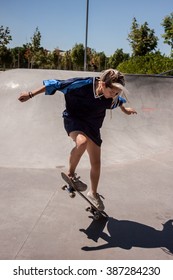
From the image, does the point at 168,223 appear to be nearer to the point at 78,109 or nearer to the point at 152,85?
the point at 78,109

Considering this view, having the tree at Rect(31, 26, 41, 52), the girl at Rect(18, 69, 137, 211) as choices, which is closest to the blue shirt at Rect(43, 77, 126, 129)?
the girl at Rect(18, 69, 137, 211)

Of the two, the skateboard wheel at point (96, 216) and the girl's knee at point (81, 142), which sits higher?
the girl's knee at point (81, 142)

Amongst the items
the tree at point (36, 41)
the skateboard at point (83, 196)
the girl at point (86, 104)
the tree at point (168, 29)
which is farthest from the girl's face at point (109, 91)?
the tree at point (36, 41)

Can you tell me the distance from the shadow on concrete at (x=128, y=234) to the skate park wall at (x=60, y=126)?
2170 millimetres

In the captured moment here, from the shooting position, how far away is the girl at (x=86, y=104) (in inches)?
129

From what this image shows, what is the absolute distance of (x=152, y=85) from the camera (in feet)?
29.8

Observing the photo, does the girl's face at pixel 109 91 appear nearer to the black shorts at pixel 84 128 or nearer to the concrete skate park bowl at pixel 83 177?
the black shorts at pixel 84 128

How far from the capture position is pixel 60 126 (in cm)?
698

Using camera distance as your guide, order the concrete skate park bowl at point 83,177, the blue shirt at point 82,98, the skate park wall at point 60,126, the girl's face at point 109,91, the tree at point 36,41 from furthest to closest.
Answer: the tree at point 36,41 < the skate park wall at point 60,126 < the blue shirt at point 82,98 < the girl's face at point 109,91 < the concrete skate park bowl at point 83,177

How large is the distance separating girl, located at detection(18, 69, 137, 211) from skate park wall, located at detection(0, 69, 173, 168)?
2.05 meters

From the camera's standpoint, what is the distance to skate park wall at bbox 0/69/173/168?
598cm
